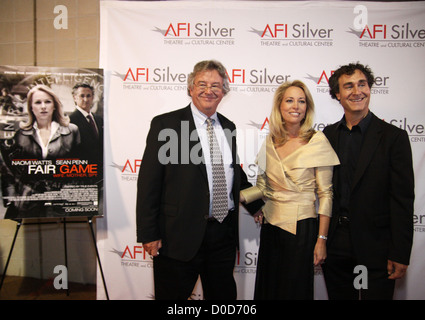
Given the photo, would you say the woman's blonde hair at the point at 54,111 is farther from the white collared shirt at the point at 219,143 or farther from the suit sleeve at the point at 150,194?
the white collared shirt at the point at 219,143

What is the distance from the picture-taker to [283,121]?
2.02 metres

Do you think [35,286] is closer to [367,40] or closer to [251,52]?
[251,52]

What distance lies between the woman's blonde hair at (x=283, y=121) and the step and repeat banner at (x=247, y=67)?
607 millimetres

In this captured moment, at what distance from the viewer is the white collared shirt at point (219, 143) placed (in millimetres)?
1884

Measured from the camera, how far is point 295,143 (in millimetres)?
1946

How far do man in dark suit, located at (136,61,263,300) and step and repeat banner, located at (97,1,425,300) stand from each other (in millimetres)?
750

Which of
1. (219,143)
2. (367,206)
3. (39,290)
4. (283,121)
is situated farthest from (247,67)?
(39,290)

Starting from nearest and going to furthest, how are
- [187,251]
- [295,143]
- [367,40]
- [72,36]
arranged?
[187,251], [295,143], [367,40], [72,36]

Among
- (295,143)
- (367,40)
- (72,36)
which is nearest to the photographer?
(295,143)

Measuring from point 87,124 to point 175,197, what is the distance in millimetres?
1191

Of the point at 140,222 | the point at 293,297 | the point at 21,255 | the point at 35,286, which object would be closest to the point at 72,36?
the point at 140,222

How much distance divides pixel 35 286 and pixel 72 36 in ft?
8.79

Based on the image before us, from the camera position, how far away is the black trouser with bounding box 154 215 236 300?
6.04 feet

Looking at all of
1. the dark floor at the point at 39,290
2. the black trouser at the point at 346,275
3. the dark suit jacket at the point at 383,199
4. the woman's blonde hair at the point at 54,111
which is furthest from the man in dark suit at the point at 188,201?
the dark floor at the point at 39,290
